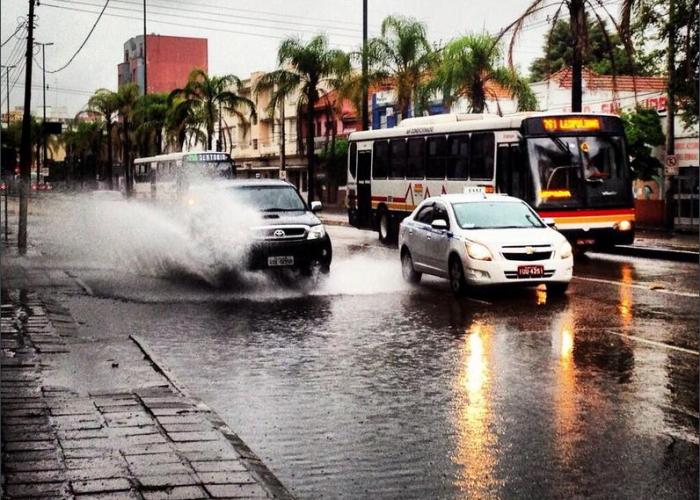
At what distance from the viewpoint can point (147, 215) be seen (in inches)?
952

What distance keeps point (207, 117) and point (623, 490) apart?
2529 inches

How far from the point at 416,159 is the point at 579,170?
6.41 m

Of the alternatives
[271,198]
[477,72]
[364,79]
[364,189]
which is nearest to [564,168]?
[271,198]

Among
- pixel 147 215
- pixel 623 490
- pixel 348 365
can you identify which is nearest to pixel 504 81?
pixel 147 215

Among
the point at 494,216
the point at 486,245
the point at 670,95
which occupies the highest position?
the point at 670,95

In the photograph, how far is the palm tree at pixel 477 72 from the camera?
136ft

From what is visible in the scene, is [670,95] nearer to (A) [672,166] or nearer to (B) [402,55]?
(A) [672,166]

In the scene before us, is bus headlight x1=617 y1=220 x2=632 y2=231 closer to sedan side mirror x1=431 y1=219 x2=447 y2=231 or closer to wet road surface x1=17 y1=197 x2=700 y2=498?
wet road surface x1=17 y1=197 x2=700 y2=498

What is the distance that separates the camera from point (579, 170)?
23.9m

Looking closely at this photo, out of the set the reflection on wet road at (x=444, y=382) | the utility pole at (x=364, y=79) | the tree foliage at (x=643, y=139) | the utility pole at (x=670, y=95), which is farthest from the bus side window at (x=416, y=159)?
the utility pole at (x=364, y=79)

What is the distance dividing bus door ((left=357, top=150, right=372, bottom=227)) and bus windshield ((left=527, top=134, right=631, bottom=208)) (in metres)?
9.73

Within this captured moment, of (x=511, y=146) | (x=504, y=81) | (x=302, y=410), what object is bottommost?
(x=302, y=410)

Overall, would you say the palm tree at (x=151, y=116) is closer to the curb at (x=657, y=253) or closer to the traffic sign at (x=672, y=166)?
the traffic sign at (x=672, y=166)

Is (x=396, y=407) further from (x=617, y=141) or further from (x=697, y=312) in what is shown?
(x=617, y=141)
